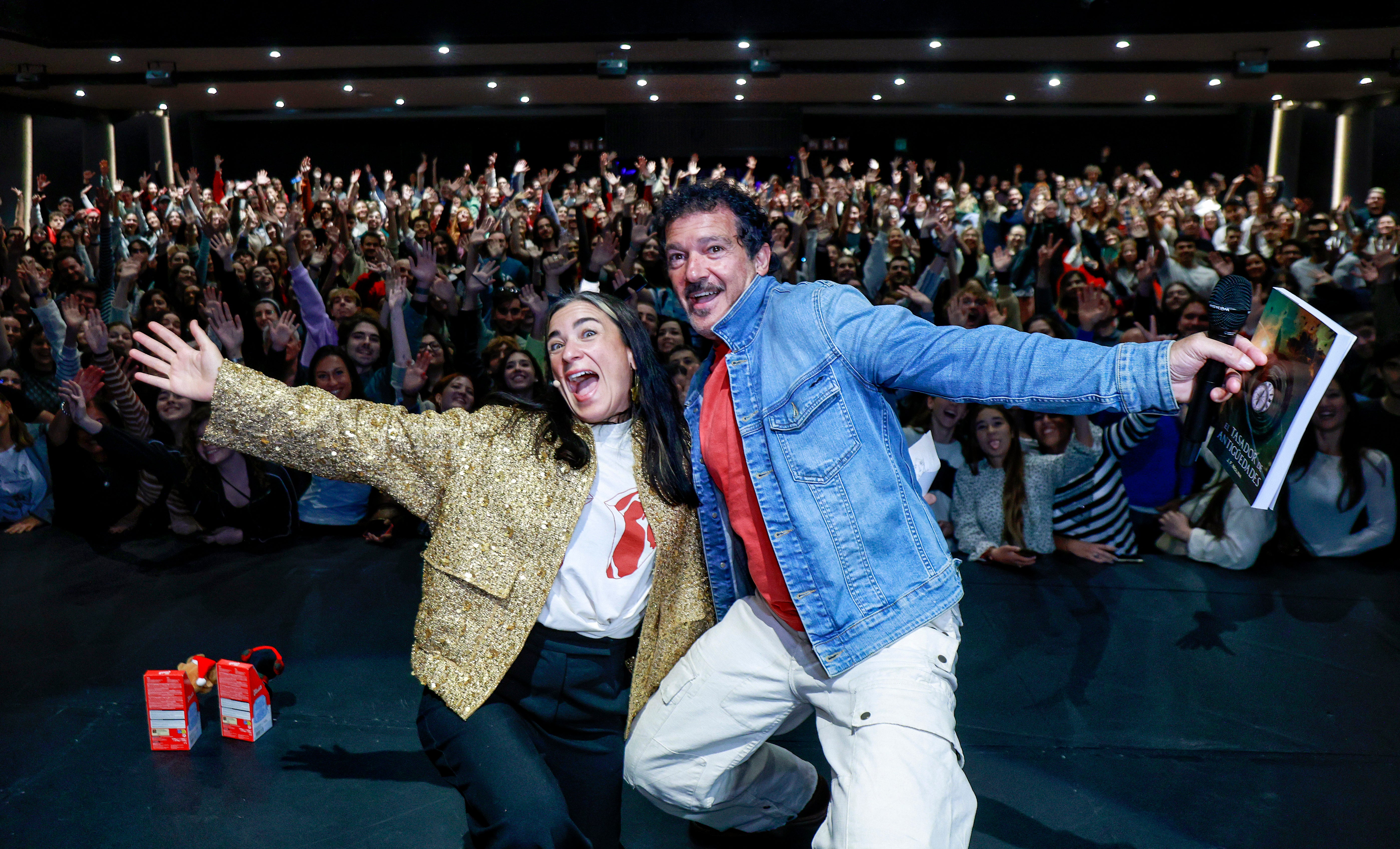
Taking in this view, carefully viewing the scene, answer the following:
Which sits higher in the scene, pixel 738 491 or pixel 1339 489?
pixel 738 491

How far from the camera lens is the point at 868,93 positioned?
1455cm

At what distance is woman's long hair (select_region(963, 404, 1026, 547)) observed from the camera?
4.43m

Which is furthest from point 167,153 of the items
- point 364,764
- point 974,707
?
point 974,707

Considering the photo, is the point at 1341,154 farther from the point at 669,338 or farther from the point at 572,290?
the point at 572,290

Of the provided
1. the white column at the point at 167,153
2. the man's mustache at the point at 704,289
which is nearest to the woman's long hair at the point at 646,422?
the man's mustache at the point at 704,289

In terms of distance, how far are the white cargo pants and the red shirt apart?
0.06 meters

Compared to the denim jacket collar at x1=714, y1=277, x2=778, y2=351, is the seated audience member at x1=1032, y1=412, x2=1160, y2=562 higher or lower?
lower

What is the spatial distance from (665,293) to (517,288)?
1028 millimetres

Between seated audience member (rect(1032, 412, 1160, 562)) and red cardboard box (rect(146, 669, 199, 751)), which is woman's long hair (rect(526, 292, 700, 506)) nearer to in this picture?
red cardboard box (rect(146, 669, 199, 751))

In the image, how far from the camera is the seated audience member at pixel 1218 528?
4434mm

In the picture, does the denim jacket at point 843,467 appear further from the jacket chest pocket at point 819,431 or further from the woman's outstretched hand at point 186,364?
the woman's outstretched hand at point 186,364

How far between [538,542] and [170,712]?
5.37 feet

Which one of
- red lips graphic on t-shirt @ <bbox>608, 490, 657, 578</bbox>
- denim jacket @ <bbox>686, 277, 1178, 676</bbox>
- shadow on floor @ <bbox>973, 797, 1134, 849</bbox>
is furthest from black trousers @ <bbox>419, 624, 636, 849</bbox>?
shadow on floor @ <bbox>973, 797, 1134, 849</bbox>

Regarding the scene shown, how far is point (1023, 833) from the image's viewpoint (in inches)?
98.8
